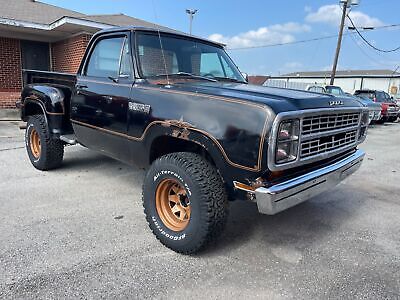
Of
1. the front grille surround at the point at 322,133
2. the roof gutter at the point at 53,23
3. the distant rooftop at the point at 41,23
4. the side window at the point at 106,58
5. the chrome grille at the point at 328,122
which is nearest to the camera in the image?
the front grille surround at the point at 322,133

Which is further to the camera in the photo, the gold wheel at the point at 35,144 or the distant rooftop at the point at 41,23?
the distant rooftop at the point at 41,23

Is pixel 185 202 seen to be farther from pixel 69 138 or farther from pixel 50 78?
pixel 50 78

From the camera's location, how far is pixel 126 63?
3.65m

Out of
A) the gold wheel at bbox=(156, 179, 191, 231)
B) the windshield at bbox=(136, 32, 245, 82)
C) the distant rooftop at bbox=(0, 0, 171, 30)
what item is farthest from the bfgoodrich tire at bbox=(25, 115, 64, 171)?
the distant rooftop at bbox=(0, 0, 171, 30)

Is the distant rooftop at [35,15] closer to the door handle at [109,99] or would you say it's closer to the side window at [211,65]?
the side window at [211,65]

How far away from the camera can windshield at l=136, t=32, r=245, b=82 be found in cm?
359

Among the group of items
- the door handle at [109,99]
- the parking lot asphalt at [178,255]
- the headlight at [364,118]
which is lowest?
the parking lot asphalt at [178,255]

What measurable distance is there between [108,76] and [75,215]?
157cm

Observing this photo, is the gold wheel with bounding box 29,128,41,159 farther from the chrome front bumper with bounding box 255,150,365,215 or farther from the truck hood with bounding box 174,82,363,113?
the chrome front bumper with bounding box 255,150,365,215

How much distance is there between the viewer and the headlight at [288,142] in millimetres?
2479

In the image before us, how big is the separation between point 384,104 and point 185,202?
15.7 meters

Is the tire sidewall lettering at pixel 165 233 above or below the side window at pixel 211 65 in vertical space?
below

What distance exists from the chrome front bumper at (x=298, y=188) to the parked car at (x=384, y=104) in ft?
47.4

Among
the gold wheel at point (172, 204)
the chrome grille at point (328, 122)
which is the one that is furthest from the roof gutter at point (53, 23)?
the chrome grille at point (328, 122)
